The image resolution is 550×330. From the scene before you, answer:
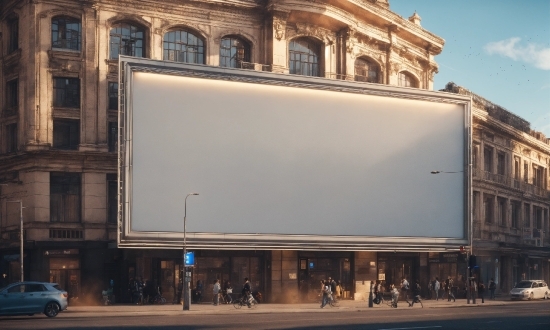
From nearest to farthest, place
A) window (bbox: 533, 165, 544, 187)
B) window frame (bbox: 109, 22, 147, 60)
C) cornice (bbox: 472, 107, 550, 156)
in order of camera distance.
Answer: window frame (bbox: 109, 22, 147, 60) < cornice (bbox: 472, 107, 550, 156) < window (bbox: 533, 165, 544, 187)

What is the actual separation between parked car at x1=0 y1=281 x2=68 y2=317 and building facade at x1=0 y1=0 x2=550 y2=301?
58.8ft

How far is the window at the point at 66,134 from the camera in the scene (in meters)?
62.9

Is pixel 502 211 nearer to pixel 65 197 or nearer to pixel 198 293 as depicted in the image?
pixel 198 293

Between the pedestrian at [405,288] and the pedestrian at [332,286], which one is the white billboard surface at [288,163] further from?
the pedestrian at [405,288]

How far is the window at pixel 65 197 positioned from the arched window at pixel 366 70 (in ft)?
88.0

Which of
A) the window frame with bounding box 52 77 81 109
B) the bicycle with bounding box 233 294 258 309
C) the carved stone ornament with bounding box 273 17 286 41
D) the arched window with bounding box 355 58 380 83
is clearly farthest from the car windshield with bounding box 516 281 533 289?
the window frame with bounding box 52 77 81 109

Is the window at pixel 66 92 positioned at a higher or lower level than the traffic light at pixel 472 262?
higher

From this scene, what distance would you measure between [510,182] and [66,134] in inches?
2064

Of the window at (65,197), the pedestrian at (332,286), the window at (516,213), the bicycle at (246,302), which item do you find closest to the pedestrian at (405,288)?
the pedestrian at (332,286)

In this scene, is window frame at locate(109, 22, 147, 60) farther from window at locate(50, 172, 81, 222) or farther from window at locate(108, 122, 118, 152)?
window at locate(50, 172, 81, 222)

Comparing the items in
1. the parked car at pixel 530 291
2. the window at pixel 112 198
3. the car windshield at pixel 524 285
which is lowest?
the parked car at pixel 530 291

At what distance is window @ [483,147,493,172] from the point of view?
8894cm

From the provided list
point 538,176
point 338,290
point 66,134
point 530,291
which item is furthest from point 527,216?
point 66,134

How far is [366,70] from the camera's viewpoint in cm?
7619
